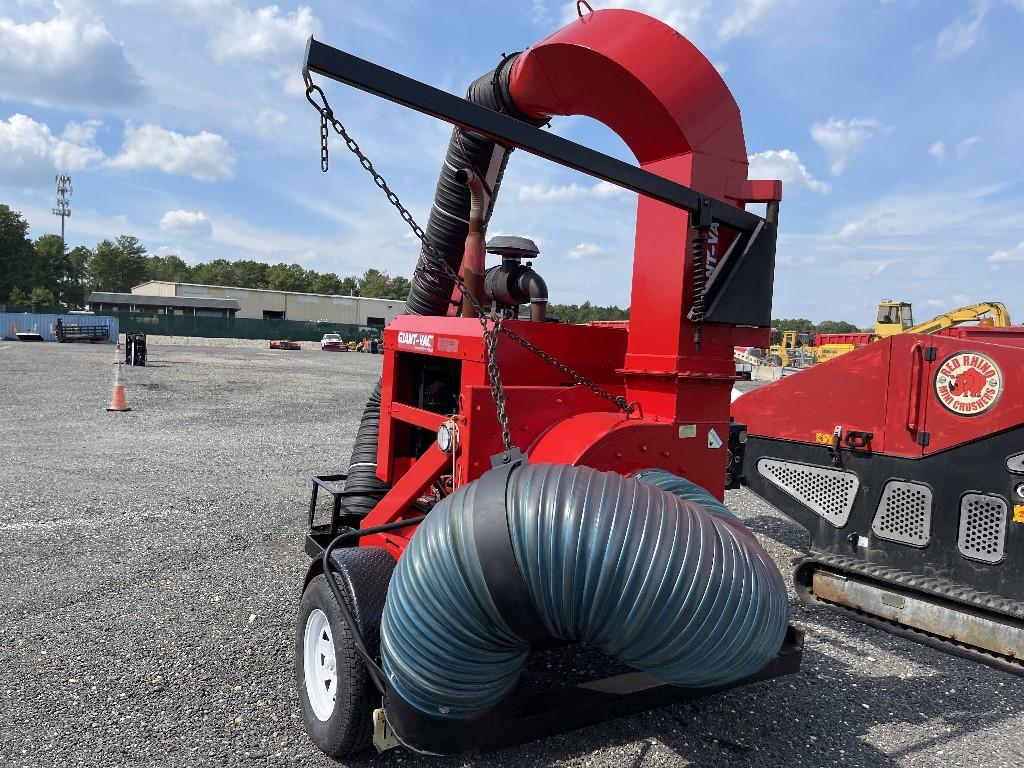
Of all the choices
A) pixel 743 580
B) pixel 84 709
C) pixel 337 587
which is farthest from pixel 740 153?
→ pixel 84 709

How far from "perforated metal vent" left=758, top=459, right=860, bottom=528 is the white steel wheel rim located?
350cm

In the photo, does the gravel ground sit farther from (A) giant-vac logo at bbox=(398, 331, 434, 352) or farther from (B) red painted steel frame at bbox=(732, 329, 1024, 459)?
(A) giant-vac logo at bbox=(398, 331, 434, 352)

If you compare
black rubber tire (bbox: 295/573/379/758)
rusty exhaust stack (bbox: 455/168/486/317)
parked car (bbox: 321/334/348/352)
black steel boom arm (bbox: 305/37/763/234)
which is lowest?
black rubber tire (bbox: 295/573/379/758)

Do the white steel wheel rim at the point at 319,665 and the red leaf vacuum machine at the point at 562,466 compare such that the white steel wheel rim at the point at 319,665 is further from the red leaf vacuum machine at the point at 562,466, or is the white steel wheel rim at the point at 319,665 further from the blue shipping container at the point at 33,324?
the blue shipping container at the point at 33,324

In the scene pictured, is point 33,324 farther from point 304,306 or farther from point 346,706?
point 346,706

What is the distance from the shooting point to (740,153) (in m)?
3.44

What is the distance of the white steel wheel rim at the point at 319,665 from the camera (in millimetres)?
2963

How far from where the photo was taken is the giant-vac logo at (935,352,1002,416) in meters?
4.05

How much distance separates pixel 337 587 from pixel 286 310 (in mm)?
80634

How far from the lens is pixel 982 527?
161 inches

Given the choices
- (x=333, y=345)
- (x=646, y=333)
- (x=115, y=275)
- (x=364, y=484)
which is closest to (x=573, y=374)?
(x=646, y=333)

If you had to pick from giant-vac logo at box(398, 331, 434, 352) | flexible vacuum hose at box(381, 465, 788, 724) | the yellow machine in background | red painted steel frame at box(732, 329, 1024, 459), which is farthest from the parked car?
flexible vacuum hose at box(381, 465, 788, 724)

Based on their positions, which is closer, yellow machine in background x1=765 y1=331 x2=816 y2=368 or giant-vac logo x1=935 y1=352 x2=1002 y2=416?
giant-vac logo x1=935 y1=352 x2=1002 y2=416

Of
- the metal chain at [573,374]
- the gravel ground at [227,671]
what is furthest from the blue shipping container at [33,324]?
the metal chain at [573,374]
